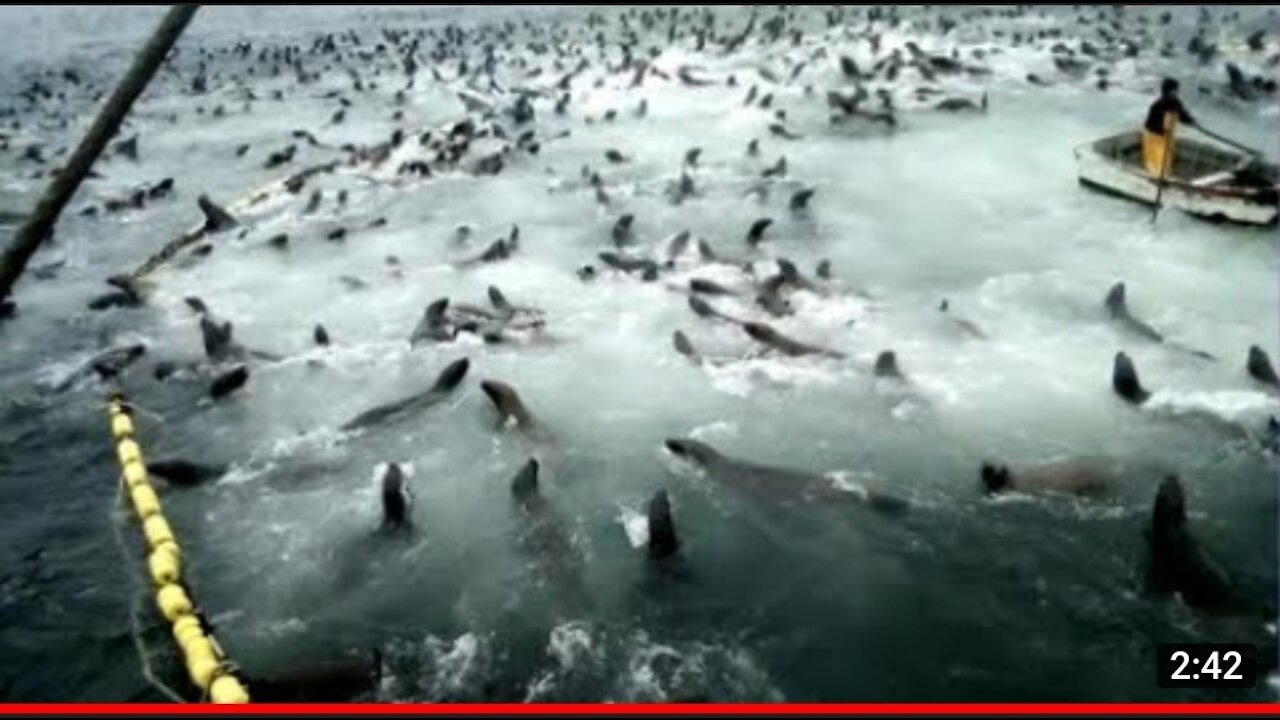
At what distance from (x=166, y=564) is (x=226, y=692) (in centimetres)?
Result: 195

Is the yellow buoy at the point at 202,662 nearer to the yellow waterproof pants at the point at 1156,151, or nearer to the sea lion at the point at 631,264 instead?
the sea lion at the point at 631,264

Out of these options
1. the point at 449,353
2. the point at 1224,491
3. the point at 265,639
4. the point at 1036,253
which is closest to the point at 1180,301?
the point at 1036,253

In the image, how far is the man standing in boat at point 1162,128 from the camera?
17703mm

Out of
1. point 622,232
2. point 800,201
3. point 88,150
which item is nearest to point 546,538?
point 88,150

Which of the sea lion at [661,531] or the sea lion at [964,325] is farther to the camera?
the sea lion at [964,325]

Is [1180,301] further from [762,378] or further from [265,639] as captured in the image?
[265,639]

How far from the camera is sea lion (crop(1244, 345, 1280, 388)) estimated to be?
1286 cm

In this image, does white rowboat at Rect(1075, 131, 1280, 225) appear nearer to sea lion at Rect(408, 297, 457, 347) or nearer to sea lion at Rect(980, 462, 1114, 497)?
sea lion at Rect(980, 462, 1114, 497)

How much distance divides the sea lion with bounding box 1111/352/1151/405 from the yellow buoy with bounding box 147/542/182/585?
9382mm

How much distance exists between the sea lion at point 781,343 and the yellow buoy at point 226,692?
323 inches

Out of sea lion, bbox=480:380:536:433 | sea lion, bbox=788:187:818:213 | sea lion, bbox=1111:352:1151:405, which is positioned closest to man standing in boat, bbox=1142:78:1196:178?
sea lion, bbox=788:187:818:213

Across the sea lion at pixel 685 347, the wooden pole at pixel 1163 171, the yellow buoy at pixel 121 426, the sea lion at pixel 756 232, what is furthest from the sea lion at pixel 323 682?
the wooden pole at pixel 1163 171

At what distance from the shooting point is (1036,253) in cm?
1789

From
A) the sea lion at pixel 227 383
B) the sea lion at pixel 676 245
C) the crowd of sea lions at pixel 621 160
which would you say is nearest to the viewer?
the crowd of sea lions at pixel 621 160
